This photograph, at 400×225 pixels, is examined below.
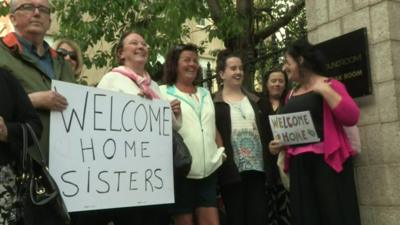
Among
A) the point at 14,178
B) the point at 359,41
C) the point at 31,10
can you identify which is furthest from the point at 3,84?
the point at 359,41

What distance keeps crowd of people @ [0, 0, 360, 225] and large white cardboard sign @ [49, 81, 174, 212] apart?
0.13 metres

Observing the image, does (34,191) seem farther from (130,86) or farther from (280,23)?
(280,23)

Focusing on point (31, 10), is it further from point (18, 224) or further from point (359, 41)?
point (359, 41)

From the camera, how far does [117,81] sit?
14.7ft

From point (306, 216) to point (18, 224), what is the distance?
2.28 metres

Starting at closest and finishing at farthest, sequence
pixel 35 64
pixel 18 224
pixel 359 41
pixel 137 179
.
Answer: pixel 18 224
pixel 35 64
pixel 137 179
pixel 359 41

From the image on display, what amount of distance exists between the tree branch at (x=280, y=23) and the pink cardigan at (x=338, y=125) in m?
6.93

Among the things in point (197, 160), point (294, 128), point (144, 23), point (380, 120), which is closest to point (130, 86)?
point (197, 160)

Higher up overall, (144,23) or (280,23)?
(280,23)

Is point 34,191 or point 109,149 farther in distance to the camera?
point 109,149

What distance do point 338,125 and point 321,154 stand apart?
269mm

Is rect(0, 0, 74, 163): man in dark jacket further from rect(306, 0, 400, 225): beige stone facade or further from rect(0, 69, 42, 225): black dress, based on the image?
rect(306, 0, 400, 225): beige stone facade

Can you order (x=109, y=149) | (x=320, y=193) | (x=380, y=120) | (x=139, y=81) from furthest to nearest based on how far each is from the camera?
(x=380, y=120), (x=139, y=81), (x=320, y=193), (x=109, y=149)

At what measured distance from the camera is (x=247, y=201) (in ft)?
16.9
